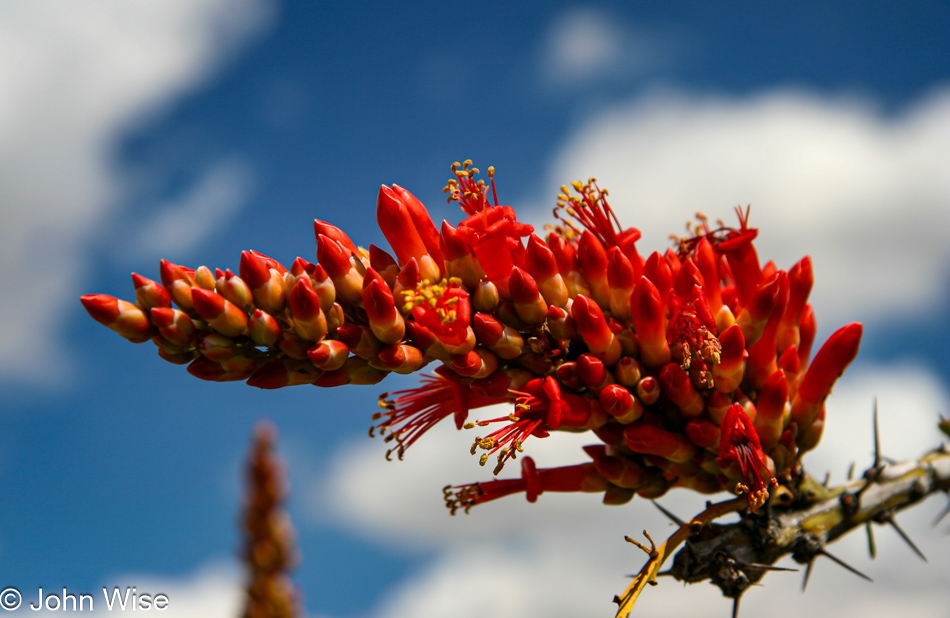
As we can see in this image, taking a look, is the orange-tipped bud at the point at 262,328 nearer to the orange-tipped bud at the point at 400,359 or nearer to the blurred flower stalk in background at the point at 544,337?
the blurred flower stalk in background at the point at 544,337

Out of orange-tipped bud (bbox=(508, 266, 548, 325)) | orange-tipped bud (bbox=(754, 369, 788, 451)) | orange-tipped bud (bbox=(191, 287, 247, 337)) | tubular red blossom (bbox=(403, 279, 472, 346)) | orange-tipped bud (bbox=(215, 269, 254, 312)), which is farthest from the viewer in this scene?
orange-tipped bud (bbox=(754, 369, 788, 451))

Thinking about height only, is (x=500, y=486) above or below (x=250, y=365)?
below

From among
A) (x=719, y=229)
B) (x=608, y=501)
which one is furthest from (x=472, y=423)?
(x=719, y=229)

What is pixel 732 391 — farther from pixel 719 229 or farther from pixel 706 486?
pixel 719 229

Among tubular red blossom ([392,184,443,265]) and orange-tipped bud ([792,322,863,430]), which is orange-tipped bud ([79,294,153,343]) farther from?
orange-tipped bud ([792,322,863,430])

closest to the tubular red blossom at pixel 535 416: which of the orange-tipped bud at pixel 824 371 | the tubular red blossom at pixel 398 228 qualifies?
the tubular red blossom at pixel 398 228

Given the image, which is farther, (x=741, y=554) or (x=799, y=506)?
(x=799, y=506)

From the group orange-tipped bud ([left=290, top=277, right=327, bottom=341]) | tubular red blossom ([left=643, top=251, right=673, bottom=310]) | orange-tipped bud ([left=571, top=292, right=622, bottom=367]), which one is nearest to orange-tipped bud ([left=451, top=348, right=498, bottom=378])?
orange-tipped bud ([left=571, top=292, right=622, bottom=367])

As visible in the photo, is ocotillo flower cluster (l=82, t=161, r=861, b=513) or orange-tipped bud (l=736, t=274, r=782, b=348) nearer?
ocotillo flower cluster (l=82, t=161, r=861, b=513)
